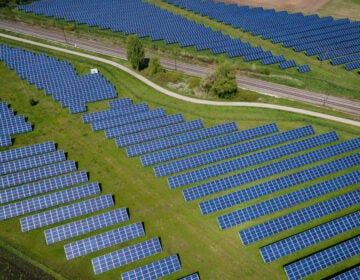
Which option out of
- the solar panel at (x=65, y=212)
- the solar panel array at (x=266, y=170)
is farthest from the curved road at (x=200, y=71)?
the solar panel at (x=65, y=212)

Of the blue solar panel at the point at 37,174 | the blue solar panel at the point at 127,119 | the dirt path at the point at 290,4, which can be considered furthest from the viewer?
the dirt path at the point at 290,4

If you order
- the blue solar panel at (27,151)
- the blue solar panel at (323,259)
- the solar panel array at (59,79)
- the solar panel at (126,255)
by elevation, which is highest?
the solar panel array at (59,79)

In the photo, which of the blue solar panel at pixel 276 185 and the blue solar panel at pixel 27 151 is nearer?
the blue solar panel at pixel 276 185

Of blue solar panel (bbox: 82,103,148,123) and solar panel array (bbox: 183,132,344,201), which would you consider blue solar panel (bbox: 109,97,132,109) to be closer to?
blue solar panel (bbox: 82,103,148,123)

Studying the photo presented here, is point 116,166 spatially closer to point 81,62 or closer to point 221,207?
point 221,207

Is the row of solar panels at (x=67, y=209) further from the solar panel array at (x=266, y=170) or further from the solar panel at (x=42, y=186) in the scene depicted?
the solar panel array at (x=266, y=170)

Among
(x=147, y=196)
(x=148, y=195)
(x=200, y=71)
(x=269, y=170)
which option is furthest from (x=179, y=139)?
(x=200, y=71)

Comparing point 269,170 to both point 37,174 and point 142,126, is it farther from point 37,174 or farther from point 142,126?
point 37,174
